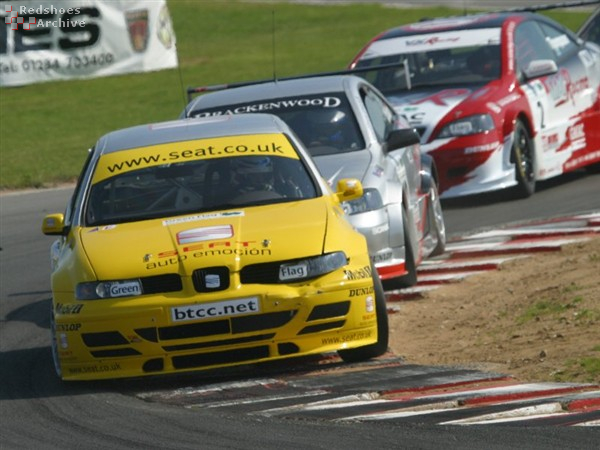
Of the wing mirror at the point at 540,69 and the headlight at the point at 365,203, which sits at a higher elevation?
the wing mirror at the point at 540,69

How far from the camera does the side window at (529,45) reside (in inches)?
593

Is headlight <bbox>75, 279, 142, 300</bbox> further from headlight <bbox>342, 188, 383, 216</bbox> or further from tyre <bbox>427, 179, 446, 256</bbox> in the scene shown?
tyre <bbox>427, 179, 446, 256</bbox>

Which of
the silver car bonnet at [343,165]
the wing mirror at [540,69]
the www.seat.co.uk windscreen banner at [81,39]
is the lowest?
the www.seat.co.uk windscreen banner at [81,39]

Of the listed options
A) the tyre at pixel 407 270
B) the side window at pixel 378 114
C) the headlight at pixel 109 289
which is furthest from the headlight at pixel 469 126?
the headlight at pixel 109 289

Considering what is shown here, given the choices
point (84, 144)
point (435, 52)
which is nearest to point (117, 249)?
point (435, 52)

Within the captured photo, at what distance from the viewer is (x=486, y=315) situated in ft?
32.1

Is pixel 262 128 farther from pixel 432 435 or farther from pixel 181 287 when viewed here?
pixel 432 435

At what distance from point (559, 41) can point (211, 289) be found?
8.85 metres

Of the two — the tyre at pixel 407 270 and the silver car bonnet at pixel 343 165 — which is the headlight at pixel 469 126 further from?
the tyre at pixel 407 270

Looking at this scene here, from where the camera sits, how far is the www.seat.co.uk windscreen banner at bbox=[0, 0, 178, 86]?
26.8 m

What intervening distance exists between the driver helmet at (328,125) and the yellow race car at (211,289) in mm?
2386

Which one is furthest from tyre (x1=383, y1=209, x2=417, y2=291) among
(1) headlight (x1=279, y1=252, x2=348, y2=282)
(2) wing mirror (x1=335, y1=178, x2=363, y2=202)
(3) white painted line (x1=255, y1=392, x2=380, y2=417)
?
(3) white painted line (x1=255, y1=392, x2=380, y2=417)

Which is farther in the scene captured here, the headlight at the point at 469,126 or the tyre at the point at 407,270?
the headlight at the point at 469,126

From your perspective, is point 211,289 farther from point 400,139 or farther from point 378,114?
point 378,114
